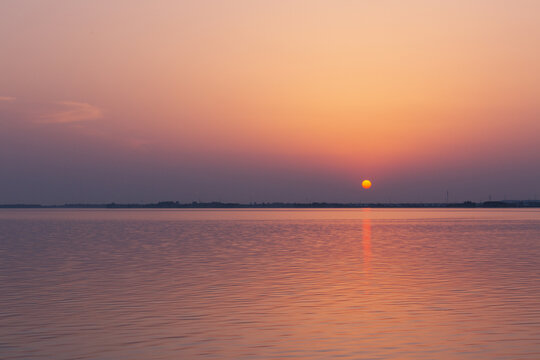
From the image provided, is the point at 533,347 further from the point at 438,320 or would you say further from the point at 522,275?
the point at 522,275

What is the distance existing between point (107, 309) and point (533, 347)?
1586cm

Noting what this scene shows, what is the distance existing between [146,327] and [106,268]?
2233 centimetres

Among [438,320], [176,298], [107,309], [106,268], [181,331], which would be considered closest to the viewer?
[181,331]

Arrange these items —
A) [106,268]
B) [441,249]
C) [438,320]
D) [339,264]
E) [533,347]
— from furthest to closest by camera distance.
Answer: [441,249], [339,264], [106,268], [438,320], [533,347]

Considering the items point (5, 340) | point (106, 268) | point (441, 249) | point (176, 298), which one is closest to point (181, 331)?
point (5, 340)

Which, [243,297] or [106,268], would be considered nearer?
[243,297]

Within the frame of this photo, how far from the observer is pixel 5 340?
21.6 meters

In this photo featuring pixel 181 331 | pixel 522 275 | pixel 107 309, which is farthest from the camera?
pixel 522 275

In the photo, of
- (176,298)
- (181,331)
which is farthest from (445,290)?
(181,331)

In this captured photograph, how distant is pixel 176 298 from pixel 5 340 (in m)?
10.3

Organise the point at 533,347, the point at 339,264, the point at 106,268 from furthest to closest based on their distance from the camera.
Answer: the point at 339,264
the point at 106,268
the point at 533,347

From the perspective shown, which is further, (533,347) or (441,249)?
(441,249)

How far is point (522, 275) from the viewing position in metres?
40.8

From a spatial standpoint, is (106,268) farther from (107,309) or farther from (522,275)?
(522,275)
